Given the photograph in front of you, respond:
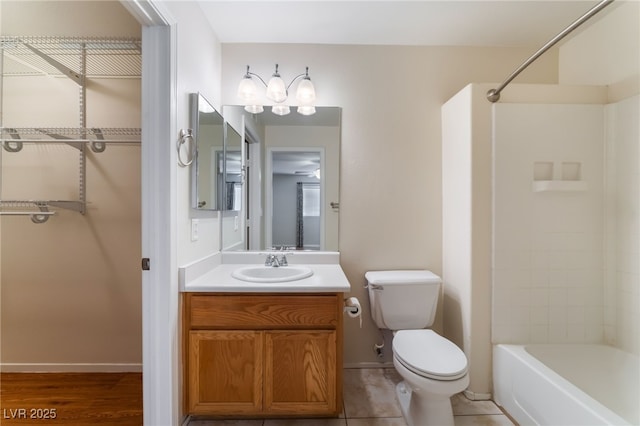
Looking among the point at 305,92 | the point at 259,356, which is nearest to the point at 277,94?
the point at 305,92

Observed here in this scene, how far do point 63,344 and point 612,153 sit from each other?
382 cm

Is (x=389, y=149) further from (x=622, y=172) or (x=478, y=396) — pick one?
(x=478, y=396)

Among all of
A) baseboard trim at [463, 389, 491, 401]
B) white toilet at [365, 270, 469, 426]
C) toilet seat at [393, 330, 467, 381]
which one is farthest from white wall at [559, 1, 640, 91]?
baseboard trim at [463, 389, 491, 401]

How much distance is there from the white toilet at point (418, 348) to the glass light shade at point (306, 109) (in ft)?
4.07

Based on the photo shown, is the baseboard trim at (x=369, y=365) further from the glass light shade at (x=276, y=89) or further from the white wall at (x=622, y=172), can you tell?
the glass light shade at (x=276, y=89)

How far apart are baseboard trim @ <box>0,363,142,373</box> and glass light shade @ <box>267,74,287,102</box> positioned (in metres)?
2.14

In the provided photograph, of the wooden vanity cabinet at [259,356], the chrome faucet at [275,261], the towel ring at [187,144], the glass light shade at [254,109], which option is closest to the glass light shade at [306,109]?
the glass light shade at [254,109]

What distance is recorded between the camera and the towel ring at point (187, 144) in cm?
145

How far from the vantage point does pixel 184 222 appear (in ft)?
5.01

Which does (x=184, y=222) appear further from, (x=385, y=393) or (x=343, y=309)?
(x=385, y=393)

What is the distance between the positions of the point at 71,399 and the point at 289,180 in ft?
6.38

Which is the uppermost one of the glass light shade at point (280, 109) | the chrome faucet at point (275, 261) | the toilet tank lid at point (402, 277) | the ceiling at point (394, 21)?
the ceiling at point (394, 21)

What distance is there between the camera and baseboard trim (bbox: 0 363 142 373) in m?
2.02

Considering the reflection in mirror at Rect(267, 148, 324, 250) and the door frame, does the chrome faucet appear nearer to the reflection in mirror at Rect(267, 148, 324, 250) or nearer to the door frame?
the reflection in mirror at Rect(267, 148, 324, 250)
